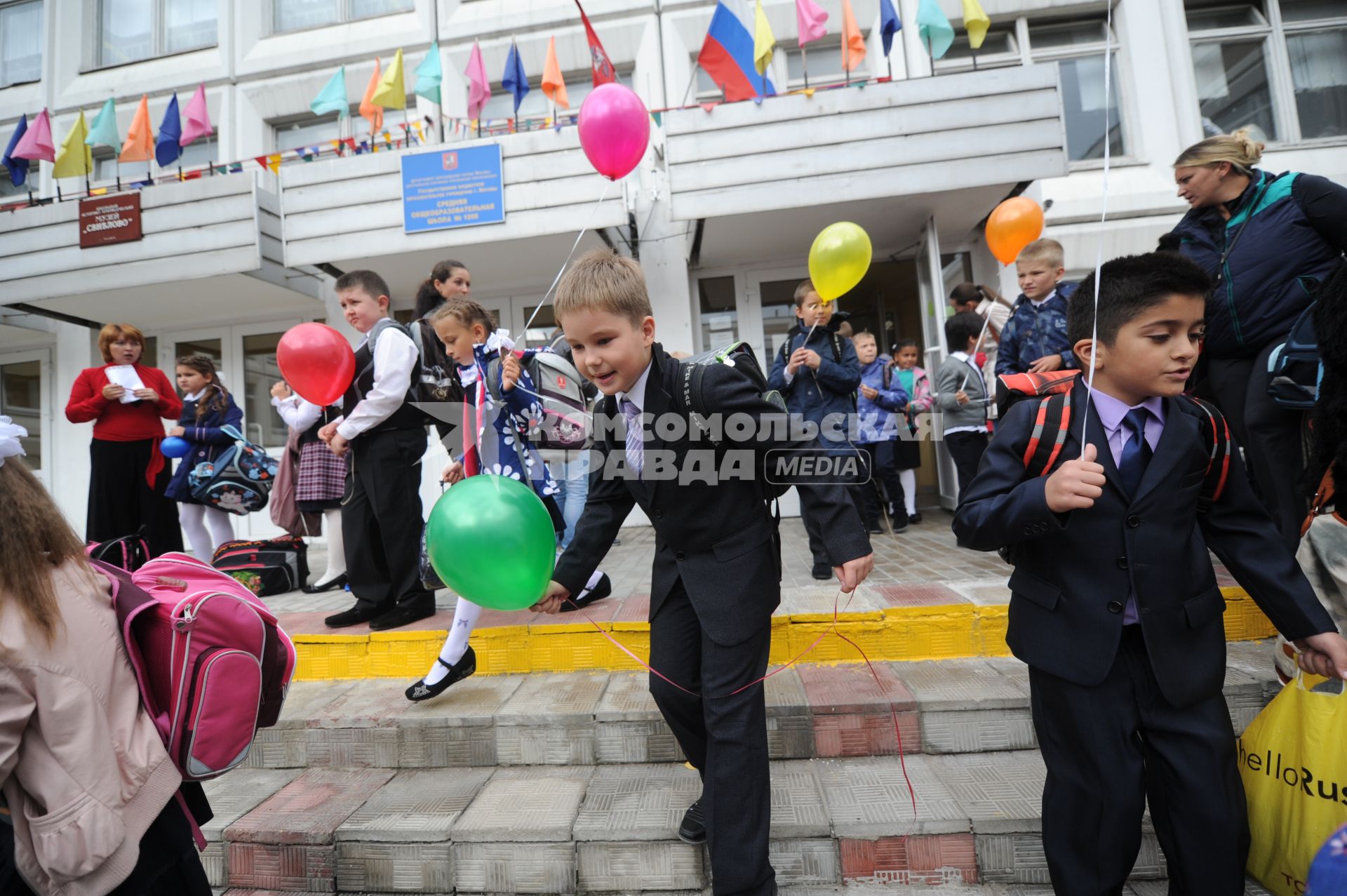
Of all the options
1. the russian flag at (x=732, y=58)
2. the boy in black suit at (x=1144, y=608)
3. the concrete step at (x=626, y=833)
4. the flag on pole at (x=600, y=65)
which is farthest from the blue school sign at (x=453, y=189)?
the boy in black suit at (x=1144, y=608)

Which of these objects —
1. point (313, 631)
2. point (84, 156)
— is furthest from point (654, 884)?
point (84, 156)

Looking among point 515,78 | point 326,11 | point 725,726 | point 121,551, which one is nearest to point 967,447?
point 725,726

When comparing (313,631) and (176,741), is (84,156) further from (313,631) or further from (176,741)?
(176,741)

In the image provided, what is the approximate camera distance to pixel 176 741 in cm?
130

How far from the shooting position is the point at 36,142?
22.9 ft

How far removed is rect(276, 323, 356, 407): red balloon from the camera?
9.67 ft

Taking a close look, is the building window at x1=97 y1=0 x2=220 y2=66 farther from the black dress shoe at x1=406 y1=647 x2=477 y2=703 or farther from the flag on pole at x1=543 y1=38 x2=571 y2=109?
the black dress shoe at x1=406 y1=647 x2=477 y2=703

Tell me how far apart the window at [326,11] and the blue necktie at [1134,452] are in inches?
366

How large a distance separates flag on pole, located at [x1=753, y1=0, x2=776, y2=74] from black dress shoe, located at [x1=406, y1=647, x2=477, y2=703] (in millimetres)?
5406

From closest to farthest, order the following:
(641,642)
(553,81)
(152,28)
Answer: (641,642) → (553,81) → (152,28)

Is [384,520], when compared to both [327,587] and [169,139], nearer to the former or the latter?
[327,587]

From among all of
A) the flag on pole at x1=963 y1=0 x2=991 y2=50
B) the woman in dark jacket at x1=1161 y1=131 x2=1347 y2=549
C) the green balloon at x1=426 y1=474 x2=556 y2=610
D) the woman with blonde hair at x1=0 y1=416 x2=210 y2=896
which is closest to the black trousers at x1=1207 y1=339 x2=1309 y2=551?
the woman in dark jacket at x1=1161 y1=131 x2=1347 y2=549

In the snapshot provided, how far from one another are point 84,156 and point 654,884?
947 centimetres

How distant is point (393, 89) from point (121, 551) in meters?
5.76
